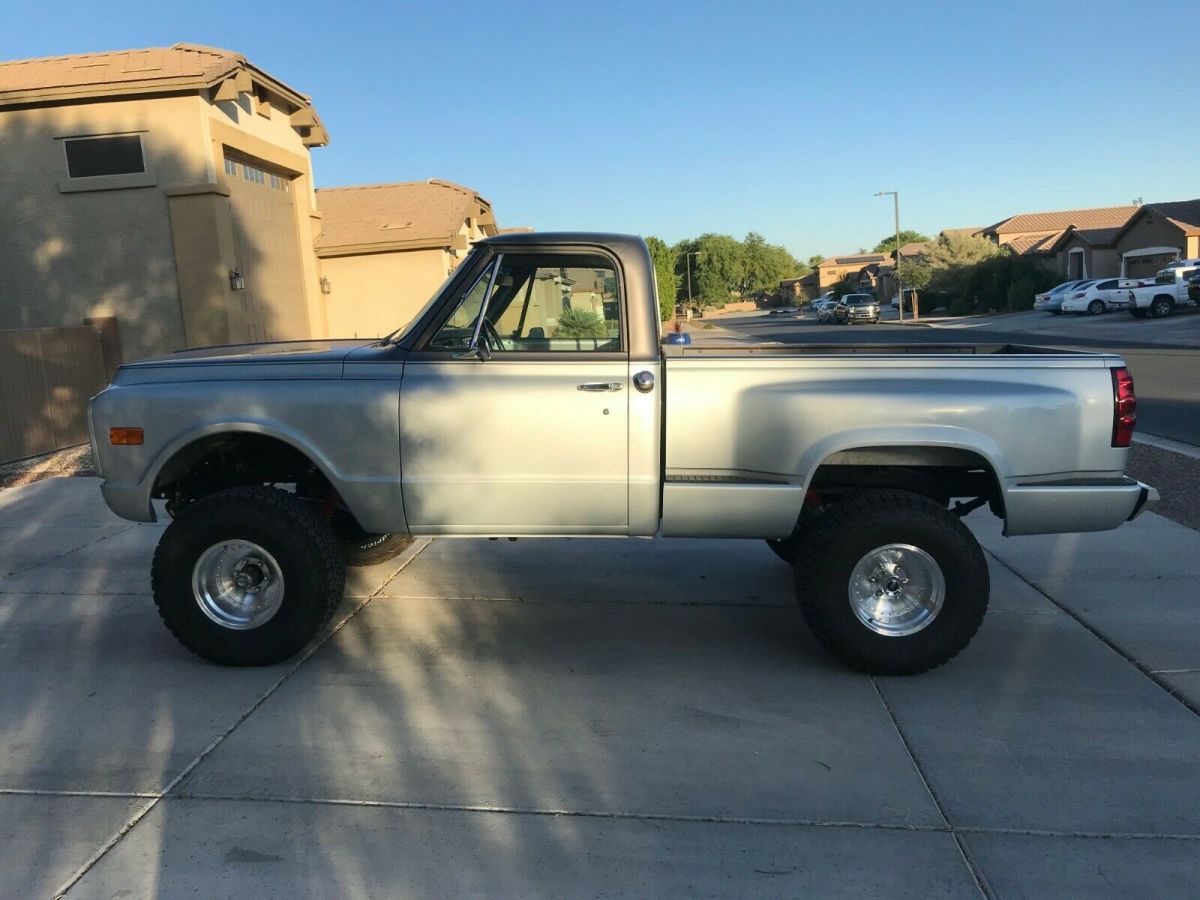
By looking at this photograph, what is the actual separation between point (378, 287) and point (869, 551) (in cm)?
1939

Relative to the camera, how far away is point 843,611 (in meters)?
4.61

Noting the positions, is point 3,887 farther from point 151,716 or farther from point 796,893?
point 796,893

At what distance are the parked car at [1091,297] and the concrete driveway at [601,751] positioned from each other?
135ft

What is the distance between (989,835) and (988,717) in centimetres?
100

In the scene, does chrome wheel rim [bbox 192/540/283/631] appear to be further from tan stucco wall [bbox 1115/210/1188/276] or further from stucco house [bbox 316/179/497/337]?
tan stucco wall [bbox 1115/210/1188/276]

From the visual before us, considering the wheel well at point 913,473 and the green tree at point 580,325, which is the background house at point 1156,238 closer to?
the wheel well at point 913,473

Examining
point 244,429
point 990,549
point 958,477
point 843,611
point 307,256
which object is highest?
point 307,256

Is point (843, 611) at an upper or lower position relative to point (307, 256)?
lower

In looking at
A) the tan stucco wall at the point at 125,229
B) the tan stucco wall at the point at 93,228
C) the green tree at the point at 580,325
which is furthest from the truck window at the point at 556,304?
the tan stucco wall at the point at 93,228

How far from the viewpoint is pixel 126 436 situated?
188 inches

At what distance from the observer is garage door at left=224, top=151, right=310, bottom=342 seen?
15.5m

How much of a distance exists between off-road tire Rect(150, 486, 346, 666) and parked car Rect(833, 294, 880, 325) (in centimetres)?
5166

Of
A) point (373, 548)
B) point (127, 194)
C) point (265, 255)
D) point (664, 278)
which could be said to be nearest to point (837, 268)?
point (664, 278)

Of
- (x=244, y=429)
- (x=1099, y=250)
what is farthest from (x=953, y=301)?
(x=244, y=429)
